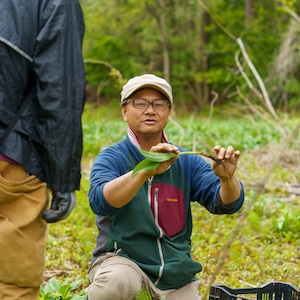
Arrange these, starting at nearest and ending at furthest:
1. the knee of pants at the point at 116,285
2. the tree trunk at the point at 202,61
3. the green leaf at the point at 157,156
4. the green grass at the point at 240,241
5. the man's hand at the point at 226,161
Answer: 1. the green leaf at the point at 157,156
2. the man's hand at the point at 226,161
3. the knee of pants at the point at 116,285
4. the green grass at the point at 240,241
5. the tree trunk at the point at 202,61

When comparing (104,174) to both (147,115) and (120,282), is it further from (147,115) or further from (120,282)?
(120,282)

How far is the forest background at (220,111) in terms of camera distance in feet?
17.5

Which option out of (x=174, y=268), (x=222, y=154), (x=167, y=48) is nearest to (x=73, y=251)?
(x=174, y=268)

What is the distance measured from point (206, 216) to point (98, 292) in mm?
4045

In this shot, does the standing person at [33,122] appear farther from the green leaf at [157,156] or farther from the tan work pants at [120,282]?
the green leaf at [157,156]

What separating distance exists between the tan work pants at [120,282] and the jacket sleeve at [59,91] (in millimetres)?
413

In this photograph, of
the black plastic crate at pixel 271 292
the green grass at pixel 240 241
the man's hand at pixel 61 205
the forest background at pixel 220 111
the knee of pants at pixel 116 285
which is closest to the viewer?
the knee of pants at pixel 116 285

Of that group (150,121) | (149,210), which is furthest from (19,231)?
(150,121)

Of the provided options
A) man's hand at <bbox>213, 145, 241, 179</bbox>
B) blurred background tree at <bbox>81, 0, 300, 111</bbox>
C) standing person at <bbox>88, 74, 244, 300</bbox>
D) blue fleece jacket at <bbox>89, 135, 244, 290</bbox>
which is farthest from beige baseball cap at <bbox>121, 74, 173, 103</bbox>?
blurred background tree at <bbox>81, 0, 300, 111</bbox>

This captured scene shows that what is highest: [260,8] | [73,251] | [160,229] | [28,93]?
[260,8]

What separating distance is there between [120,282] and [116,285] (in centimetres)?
2

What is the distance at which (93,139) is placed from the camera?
509 inches

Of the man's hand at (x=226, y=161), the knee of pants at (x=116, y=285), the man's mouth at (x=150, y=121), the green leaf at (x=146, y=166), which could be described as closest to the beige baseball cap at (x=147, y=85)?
the man's mouth at (x=150, y=121)

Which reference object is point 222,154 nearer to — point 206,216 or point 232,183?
point 232,183
